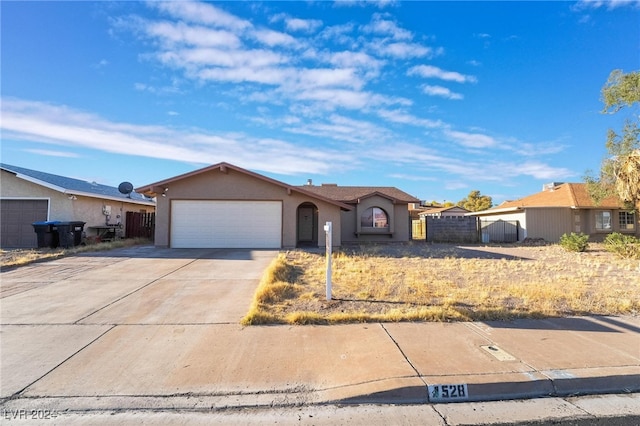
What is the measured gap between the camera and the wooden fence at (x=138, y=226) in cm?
2164

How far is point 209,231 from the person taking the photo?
16.4m

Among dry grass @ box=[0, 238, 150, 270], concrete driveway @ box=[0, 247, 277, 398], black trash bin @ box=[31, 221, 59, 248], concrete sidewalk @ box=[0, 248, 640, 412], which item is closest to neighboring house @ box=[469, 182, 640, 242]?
concrete sidewalk @ box=[0, 248, 640, 412]

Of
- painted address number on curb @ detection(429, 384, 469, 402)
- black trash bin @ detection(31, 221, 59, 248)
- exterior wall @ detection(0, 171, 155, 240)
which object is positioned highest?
exterior wall @ detection(0, 171, 155, 240)

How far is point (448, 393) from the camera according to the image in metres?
3.64

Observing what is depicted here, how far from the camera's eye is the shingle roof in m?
23.2

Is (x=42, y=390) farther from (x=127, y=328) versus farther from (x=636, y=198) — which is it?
(x=636, y=198)

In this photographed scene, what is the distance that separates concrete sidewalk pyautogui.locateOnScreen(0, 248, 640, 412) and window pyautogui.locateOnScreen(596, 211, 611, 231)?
22663 millimetres

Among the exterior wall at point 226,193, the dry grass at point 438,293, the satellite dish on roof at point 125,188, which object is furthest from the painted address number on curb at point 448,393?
the satellite dish on roof at point 125,188

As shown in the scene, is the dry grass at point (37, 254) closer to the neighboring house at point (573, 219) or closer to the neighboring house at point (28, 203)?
the neighboring house at point (28, 203)

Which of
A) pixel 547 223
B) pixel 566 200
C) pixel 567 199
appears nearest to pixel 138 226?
pixel 547 223

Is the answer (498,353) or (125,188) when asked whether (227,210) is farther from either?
(498,353)

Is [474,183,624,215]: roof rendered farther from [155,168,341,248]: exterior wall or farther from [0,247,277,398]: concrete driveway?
[0,247,277,398]: concrete driveway

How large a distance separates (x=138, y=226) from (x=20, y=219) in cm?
612

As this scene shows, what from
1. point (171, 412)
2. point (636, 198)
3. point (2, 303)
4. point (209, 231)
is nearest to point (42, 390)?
point (171, 412)
